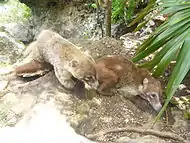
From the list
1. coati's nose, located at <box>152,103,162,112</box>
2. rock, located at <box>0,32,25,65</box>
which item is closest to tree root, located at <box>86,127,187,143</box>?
coati's nose, located at <box>152,103,162,112</box>

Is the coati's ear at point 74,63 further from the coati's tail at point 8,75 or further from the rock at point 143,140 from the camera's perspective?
the rock at point 143,140

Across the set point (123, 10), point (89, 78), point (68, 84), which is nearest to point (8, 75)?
point (68, 84)

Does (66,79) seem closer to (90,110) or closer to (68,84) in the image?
(68,84)

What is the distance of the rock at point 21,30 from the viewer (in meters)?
5.45

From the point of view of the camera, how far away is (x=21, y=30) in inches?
225

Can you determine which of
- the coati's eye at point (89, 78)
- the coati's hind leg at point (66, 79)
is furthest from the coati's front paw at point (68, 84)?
the coati's eye at point (89, 78)

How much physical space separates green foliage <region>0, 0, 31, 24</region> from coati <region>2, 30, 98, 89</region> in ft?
9.52

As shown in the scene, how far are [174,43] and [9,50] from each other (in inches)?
111

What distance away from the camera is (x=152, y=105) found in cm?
272

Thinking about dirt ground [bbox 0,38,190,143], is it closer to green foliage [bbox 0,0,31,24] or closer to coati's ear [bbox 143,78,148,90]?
coati's ear [bbox 143,78,148,90]

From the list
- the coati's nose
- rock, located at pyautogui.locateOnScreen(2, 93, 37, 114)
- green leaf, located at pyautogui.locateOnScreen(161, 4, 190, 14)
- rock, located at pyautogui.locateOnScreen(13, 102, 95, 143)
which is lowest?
the coati's nose

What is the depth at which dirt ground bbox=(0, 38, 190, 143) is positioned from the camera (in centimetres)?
245

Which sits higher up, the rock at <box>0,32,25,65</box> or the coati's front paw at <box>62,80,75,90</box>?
the coati's front paw at <box>62,80,75,90</box>

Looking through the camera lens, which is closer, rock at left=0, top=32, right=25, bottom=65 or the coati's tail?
the coati's tail
